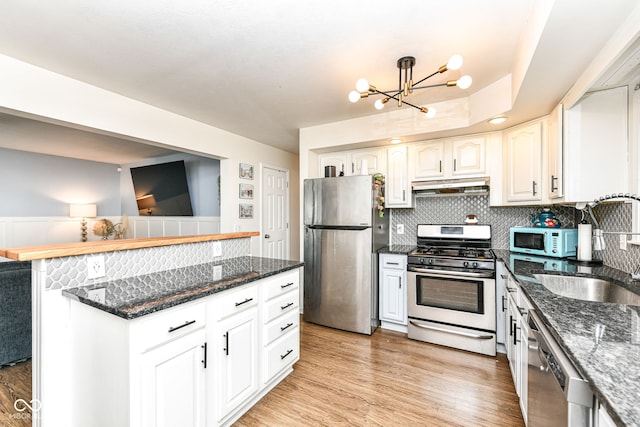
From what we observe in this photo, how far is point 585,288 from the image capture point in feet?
5.91

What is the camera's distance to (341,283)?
125 inches

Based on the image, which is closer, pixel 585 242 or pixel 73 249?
pixel 73 249

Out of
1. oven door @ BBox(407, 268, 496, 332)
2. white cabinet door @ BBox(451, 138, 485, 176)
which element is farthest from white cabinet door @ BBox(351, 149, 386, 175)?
oven door @ BBox(407, 268, 496, 332)

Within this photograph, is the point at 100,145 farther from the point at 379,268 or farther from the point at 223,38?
the point at 379,268

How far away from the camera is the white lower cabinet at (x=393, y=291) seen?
307 centimetres

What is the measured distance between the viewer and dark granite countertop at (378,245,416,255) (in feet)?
10.2

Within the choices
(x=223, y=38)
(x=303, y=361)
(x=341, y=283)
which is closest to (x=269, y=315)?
(x=303, y=361)

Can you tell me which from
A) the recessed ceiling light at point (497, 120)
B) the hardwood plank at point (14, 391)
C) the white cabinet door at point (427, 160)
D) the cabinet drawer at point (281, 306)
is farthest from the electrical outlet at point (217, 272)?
the recessed ceiling light at point (497, 120)

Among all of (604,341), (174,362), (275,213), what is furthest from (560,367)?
(275,213)

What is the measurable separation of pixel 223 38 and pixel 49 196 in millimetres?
5354

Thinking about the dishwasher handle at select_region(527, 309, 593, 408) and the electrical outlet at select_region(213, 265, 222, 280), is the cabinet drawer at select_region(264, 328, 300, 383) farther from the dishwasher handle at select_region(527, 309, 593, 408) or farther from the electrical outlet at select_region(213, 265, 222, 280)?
the dishwasher handle at select_region(527, 309, 593, 408)

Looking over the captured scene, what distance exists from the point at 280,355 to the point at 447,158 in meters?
2.54

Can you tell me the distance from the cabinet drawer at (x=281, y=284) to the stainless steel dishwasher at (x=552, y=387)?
4.96ft

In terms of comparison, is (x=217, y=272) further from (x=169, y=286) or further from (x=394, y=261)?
(x=394, y=261)
